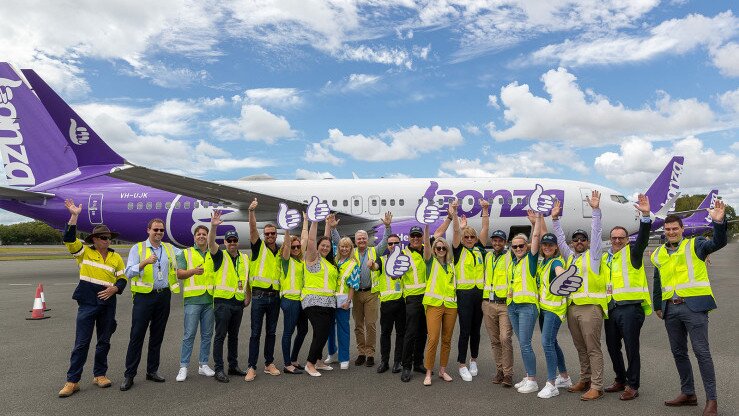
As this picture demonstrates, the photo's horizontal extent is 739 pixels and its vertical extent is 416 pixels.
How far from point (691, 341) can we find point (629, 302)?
0.62 meters

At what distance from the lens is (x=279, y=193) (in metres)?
17.8

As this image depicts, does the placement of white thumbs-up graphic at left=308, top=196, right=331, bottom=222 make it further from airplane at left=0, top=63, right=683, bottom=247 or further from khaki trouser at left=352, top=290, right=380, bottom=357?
airplane at left=0, top=63, right=683, bottom=247

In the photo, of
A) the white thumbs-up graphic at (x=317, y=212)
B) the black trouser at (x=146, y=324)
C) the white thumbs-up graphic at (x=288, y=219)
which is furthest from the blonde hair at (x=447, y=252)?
the black trouser at (x=146, y=324)

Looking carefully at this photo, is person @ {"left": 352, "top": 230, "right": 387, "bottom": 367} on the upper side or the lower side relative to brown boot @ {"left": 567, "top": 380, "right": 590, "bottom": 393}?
upper

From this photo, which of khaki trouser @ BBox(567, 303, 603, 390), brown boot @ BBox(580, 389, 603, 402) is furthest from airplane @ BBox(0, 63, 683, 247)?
brown boot @ BBox(580, 389, 603, 402)

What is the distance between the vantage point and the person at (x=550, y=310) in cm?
495

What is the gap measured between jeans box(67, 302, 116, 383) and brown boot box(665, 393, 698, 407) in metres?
6.17

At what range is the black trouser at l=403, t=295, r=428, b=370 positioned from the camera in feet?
18.3

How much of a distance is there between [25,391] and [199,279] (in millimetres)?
2211

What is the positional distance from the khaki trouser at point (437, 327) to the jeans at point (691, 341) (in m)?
2.27

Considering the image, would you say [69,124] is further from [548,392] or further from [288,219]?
[548,392]

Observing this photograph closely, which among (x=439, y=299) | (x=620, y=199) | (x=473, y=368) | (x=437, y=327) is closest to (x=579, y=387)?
(x=473, y=368)

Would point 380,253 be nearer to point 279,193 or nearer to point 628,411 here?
point 628,411

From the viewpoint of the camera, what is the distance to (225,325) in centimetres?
571
